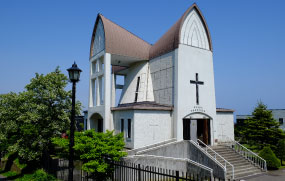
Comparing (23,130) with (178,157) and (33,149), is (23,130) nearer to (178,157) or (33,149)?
(33,149)

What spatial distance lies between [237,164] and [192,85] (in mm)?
8133

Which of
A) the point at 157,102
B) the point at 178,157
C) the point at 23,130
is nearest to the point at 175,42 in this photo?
the point at 157,102

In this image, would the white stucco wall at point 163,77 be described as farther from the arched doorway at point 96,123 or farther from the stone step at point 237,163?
the arched doorway at point 96,123

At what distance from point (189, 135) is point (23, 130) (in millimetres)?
14635

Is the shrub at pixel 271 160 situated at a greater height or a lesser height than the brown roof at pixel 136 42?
lesser

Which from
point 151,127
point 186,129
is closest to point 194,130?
point 186,129

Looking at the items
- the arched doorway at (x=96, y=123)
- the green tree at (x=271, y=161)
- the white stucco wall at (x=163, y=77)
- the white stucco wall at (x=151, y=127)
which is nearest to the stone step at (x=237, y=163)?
the green tree at (x=271, y=161)

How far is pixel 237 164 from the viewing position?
18625 millimetres


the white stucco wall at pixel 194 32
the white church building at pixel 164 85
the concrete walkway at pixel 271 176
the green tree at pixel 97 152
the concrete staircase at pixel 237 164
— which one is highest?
the white stucco wall at pixel 194 32

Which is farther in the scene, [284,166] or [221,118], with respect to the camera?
[221,118]

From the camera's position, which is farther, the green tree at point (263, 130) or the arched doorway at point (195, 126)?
the green tree at point (263, 130)

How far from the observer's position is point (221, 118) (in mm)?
24688

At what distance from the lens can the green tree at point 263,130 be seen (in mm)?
23984

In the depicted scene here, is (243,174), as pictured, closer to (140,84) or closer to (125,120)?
(125,120)
